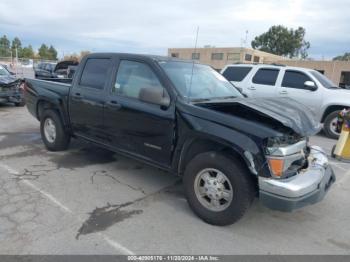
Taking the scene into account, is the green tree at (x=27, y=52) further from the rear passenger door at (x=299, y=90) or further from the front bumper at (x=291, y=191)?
the front bumper at (x=291, y=191)

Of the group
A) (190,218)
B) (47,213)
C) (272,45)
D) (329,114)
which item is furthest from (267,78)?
(272,45)

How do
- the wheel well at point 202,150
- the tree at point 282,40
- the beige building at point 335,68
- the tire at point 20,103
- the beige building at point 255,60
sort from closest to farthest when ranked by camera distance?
the wheel well at point 202,150 → the tire at point 20,103 → the beige building at point 335,68 → the beige building at point 255,60 → the tree at point 282,40

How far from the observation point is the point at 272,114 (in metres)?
3.32

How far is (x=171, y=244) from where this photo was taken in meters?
3.16

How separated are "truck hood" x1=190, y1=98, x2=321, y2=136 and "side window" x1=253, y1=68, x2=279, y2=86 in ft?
19.6

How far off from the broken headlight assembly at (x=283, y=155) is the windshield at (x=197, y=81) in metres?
1.23

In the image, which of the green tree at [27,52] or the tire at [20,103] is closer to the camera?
the tire at [20,103]

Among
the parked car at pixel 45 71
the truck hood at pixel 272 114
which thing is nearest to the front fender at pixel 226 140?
the truck hood at pixel 272 114

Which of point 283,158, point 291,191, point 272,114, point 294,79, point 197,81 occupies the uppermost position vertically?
point 294,79

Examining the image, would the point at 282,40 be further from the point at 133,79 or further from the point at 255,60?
the point at 133,79

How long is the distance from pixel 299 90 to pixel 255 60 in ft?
135

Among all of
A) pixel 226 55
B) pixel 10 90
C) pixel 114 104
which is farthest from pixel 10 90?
pixel 226 55

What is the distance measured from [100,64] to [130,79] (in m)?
0.81

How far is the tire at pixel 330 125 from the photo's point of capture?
8.81 meters
